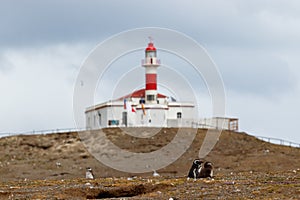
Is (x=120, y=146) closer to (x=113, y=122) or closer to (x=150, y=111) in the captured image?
(x=150, y=111)

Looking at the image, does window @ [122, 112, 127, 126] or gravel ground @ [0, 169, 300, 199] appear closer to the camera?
gravel ground @ [0, 169, 300, 199]

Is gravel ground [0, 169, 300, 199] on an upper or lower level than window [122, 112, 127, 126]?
lower

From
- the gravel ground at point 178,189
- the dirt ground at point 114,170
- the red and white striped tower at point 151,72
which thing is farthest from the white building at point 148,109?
the gravel ground at point 178,189

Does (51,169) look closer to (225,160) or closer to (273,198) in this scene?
(225,160)

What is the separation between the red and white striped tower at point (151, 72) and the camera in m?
84.5

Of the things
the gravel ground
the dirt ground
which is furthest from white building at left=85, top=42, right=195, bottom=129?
the gravel ground

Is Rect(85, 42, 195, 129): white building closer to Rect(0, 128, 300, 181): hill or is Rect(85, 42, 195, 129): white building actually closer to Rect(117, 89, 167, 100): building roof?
Rect(117, 89, 167, 100): building roof

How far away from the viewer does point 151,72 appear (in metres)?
86.8

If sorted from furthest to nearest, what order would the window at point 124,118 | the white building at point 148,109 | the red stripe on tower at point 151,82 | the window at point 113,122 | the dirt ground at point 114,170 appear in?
the red stripe on tower at point 151,82 < the window at point 113,122 < the window at point 124,118 < the white building at point 148,109 < the dirt ground at point 114,170

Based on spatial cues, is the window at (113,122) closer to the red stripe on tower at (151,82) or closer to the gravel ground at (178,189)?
the red stripe on tower at (151,82)

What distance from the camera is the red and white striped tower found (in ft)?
277

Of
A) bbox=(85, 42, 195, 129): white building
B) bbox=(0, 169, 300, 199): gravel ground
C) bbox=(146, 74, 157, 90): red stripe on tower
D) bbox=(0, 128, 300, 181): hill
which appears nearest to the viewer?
bbox=(0, 169, 300, 199): gravel ground

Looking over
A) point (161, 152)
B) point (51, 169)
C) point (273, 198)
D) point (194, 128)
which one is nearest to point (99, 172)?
point (51, 169)

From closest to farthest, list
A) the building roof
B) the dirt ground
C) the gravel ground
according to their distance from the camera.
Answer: the gravel ground → the dirt ground → the building roof
